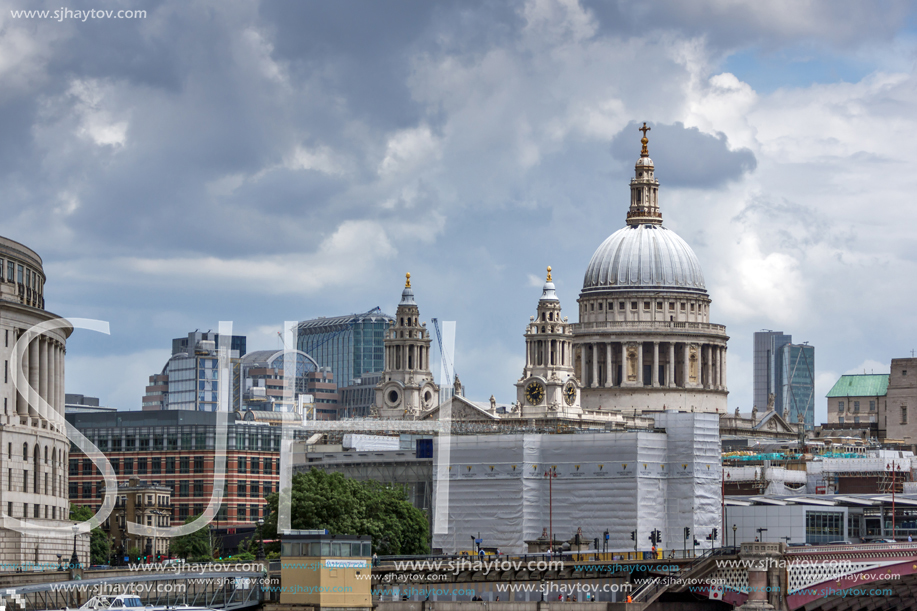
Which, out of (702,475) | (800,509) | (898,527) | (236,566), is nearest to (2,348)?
(236,566)

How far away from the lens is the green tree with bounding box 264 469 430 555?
143125 mm

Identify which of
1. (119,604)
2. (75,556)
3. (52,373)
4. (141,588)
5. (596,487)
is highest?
(52,373)

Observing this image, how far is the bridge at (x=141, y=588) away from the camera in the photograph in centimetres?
9256

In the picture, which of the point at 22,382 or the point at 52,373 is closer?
the point at 22,382

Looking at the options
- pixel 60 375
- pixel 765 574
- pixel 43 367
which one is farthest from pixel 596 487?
pixel 43 367

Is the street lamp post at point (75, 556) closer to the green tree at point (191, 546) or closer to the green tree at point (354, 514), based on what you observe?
the green tree at point (354, 514)

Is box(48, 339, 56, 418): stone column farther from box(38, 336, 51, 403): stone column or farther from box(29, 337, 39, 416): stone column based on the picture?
Result: box(29, 337, 39, 416): stone column

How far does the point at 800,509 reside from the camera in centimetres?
15875

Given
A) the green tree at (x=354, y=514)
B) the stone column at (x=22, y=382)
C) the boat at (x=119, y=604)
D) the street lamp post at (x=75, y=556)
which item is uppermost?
the stone column at (x=22, y=382)

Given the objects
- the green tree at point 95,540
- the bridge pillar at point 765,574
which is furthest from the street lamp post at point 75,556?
the bridge pillar at point 765,574

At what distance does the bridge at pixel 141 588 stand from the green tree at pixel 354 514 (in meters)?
34.8

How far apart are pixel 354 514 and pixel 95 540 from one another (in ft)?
121

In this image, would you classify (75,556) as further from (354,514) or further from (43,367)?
(354,514)

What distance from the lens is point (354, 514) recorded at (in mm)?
143750
